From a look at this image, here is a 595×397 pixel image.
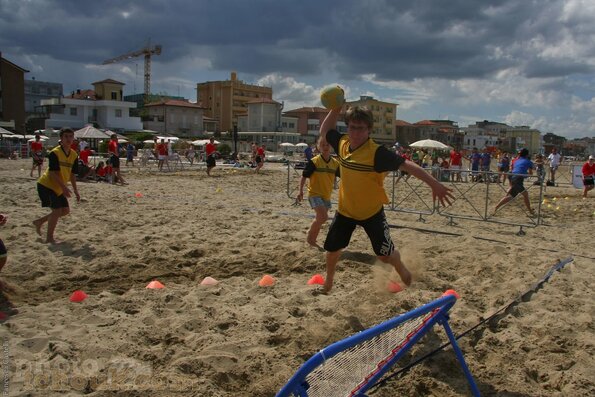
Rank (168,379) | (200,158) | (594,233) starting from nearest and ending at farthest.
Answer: (168,379) → (594,233) → (200,158)

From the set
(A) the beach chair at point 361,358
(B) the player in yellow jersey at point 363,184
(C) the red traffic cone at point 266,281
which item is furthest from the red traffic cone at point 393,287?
(A) the beach chair at point 361,358

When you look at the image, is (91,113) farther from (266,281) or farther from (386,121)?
(266,281)

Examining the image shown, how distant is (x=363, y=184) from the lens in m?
4.26

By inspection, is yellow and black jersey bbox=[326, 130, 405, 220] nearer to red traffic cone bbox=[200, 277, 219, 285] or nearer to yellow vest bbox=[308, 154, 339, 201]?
red traffic cone bbox=[200, 277, 219, 285]

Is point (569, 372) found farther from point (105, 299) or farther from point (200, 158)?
point (200, 158)

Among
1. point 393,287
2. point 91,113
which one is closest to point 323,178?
point 393,287

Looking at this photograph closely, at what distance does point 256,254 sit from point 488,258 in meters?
3.22

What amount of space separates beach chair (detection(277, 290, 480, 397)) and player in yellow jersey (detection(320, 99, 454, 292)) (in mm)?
1281

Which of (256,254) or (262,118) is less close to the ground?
(262,118)

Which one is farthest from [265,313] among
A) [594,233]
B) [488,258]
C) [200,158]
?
[200,158]

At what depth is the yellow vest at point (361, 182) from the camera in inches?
165

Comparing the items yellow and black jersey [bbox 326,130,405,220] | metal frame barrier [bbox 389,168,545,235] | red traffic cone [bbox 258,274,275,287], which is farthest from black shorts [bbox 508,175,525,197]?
yellow and black jersey [bbox 326,130,405,220]

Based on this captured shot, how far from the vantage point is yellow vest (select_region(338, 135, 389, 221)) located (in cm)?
419

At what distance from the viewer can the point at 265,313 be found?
4523 millimetres
